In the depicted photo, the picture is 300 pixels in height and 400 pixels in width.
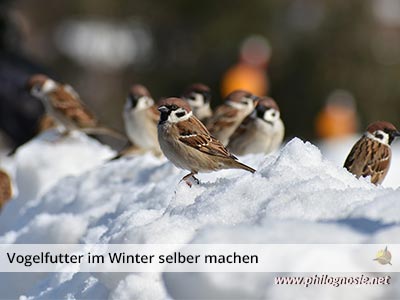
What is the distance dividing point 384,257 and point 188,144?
5.85 ft

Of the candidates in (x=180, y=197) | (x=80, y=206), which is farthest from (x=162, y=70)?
(x=180, y=197)

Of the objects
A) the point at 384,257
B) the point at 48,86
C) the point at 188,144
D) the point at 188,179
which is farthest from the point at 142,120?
the point at 384,257

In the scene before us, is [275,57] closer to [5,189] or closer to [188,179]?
[5,189]

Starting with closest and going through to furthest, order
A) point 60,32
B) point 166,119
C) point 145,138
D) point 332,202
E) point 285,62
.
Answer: point 332,202
point 166,119
point 145,138
point 285,62
point 60,32

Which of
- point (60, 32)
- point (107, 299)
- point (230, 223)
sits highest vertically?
point (230, 223)

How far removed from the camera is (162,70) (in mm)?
19297

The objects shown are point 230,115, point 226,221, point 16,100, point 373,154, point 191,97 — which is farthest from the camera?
point 16,100

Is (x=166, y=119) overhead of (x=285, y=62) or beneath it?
overhead

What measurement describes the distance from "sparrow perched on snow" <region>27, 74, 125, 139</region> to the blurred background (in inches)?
260

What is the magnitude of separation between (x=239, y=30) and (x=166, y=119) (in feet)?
45.2

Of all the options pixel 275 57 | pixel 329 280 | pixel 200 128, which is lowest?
pixel 275 57

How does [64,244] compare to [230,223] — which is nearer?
[230,223]

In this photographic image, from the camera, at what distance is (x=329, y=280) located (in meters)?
3.24

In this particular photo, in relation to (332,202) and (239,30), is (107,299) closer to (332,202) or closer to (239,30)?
(332,202)
